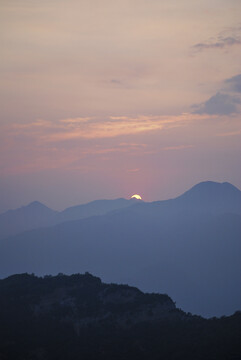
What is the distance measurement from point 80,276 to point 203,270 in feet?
477

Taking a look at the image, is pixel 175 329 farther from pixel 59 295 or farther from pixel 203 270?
pixel 203 270

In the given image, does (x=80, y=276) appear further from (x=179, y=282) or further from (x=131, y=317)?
(x=179, y=282)

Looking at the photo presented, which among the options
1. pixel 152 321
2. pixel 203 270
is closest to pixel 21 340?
pixel 152 321

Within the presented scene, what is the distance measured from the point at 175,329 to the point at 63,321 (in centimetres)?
1263

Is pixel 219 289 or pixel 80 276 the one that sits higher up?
pixel 80 276

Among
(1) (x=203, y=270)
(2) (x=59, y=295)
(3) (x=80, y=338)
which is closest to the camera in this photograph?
(3) (x=80, y=338)

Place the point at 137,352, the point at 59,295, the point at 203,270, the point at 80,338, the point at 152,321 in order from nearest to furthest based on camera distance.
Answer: the point at 137,352 < the point at 80,338 < the point at 152,321 < the point at 59,295 < the point at 203,270

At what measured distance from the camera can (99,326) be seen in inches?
1937

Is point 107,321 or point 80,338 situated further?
point 107,321

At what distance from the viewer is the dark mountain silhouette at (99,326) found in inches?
1626

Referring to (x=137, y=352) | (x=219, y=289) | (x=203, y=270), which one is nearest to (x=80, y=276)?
(x=137, y=352)

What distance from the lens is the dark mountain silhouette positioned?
41312 mm

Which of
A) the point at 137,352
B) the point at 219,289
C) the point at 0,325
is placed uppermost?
the point at 0,325

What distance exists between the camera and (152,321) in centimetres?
4984
